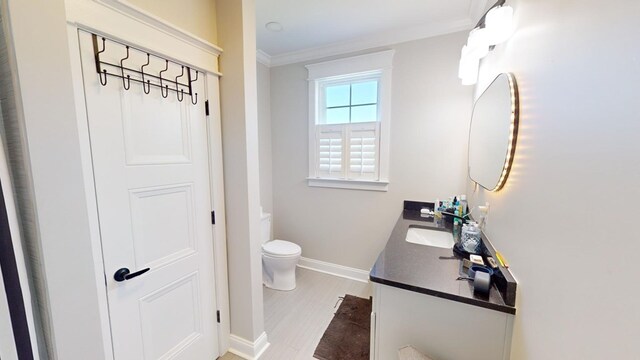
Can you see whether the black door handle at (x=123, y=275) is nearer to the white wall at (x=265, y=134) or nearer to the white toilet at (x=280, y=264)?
the white toilet at (x=280, y=264)

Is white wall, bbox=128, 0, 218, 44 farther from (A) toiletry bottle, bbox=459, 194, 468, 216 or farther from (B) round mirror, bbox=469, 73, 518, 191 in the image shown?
(A) toiletry bottle, bbox=459, 194, 468, 216

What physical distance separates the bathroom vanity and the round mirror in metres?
0.42

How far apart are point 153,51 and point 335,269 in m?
2.62

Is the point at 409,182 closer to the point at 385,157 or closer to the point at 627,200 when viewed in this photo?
the point at 385,157

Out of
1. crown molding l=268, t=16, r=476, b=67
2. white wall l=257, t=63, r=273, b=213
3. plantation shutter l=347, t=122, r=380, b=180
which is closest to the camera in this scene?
crown molding l=268, t=16, r=476, b=67

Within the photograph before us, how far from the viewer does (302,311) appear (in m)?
2.23

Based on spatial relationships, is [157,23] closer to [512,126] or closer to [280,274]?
[512,126]

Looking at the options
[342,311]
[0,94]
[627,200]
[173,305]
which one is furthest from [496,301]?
[0,94]

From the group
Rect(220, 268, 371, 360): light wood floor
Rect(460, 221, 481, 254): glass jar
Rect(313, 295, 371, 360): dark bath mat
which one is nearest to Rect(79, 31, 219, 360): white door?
Rect(220, 268, 371, 360): light wood floor

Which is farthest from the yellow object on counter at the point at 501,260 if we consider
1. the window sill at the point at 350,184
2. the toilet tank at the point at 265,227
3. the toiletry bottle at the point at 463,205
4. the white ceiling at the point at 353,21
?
the toilet tank at the point at 265,227

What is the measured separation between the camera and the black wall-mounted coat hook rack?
1.04m

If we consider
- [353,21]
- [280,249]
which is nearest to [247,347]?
[280,249]

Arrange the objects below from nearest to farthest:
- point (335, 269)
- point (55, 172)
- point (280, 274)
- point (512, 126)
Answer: point (55, 172) → point (512, 126) → point (280, 274) → point (335, 269)

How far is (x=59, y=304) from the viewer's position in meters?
0.85
